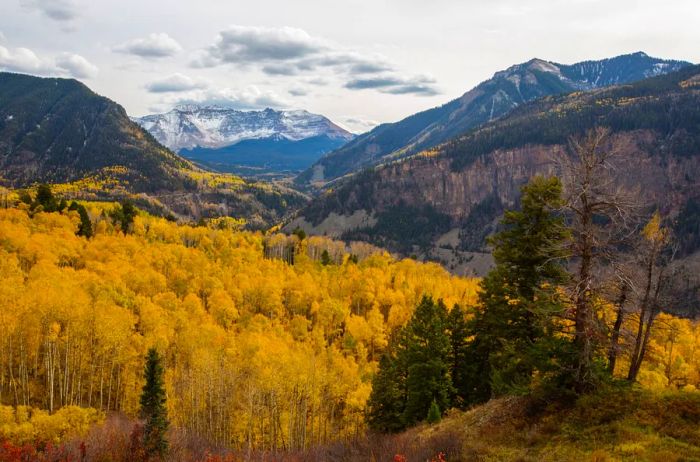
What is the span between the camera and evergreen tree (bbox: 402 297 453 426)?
3694cm

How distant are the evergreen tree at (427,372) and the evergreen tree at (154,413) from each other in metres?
18.0

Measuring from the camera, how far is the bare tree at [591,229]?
2006 cm

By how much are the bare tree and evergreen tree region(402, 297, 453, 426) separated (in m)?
16.7

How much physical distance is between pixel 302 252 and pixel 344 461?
123m

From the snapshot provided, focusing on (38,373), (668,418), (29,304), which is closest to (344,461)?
(668,418)

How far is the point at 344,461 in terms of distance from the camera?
78.5ft

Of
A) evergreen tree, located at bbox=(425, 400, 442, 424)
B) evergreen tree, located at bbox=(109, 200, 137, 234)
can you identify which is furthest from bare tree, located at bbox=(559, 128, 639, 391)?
evergreen tree, located at bbox=(109, 200, 137, 234)

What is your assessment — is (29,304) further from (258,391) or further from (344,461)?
(344,461)

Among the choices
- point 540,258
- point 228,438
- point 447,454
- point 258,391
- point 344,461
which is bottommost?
point 228,438

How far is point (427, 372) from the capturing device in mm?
37625

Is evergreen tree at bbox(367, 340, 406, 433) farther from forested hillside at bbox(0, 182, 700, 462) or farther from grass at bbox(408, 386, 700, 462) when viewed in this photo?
grass at bbox(408, 386, 700, 462)

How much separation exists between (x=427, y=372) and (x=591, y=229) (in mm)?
20950

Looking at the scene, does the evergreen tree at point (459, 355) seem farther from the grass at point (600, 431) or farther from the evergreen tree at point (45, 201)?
the evergreen tree at point (45, 201)

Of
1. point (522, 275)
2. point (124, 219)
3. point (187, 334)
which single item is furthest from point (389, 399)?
point (124, 219)
